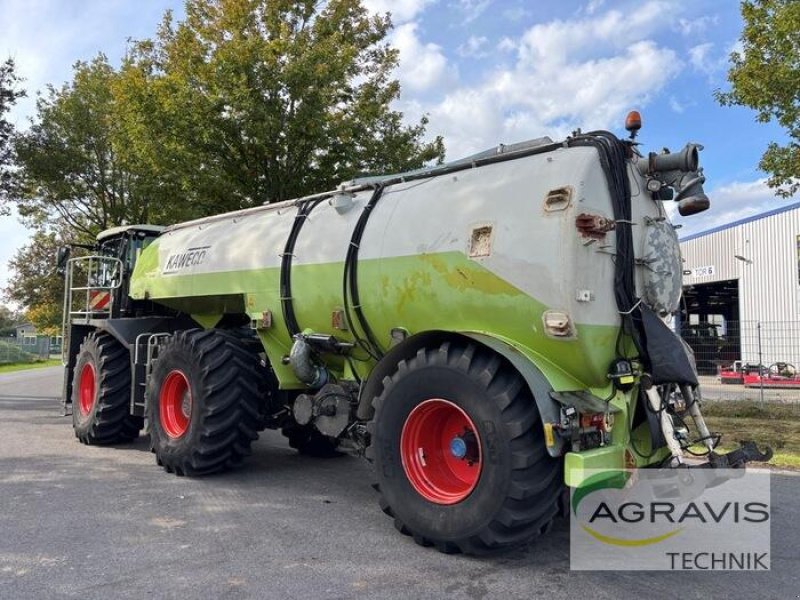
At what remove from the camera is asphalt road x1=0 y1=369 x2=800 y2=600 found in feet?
11.8

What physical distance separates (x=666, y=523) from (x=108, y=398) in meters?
6.63

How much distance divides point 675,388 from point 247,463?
4.79m

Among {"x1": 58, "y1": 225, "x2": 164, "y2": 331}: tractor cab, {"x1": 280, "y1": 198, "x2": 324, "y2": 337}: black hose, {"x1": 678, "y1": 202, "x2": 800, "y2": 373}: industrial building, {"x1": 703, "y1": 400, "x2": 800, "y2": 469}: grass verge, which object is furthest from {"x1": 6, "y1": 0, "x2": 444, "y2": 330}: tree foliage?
{"x1": 678, "y1": 202, "x2": 800, "y2": 373}: industrial building

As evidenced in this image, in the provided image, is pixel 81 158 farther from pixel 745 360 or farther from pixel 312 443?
pixel 745 360

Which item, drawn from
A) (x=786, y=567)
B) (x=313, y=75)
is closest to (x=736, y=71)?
(x=313, y=75)

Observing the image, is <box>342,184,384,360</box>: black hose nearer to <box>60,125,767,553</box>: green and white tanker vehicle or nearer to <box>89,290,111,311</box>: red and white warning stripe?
<box>60,125,767,553</box>: green and white tanker vehicle

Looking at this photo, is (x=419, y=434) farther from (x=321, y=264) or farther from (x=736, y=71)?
(x=736, y=71)

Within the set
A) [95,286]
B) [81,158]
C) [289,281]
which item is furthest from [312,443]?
[81,158]

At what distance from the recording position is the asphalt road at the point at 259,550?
11.8 ft

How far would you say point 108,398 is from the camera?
8.05 meters

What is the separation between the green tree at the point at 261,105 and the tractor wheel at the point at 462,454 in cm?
855

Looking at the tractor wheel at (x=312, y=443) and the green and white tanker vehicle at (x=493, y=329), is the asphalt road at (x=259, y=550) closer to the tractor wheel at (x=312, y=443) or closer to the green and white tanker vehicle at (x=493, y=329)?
the green and white tanker vehicle at (x=493, y=329)

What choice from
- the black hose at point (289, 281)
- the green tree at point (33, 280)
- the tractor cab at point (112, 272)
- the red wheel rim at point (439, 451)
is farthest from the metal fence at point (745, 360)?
the green tree at point (33, 280)

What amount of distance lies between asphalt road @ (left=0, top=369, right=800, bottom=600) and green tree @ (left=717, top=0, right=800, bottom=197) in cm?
529
